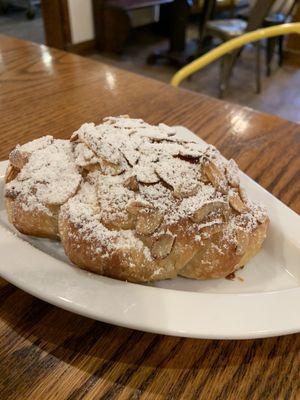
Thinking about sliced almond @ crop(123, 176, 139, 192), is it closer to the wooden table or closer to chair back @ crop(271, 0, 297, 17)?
the wooden table

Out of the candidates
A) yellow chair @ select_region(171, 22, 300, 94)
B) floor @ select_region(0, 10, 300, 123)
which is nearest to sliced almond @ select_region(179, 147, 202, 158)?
yellow chair @ select_region(171, 22, 300, 94)

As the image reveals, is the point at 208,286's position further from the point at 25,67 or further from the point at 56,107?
the point at 25,67

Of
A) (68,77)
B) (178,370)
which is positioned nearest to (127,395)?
(178,370)

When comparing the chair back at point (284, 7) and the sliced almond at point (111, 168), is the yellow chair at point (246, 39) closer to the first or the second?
the sliced almond at point (111, 168)

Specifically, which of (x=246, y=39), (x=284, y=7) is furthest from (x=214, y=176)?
(x=284, y=7)

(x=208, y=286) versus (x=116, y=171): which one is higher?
(x=116, y=171)

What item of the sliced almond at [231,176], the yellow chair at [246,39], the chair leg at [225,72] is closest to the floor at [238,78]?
the chair leg at [225,72]

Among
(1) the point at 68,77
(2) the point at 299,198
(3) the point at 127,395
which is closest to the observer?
(3) the point at 127,395
